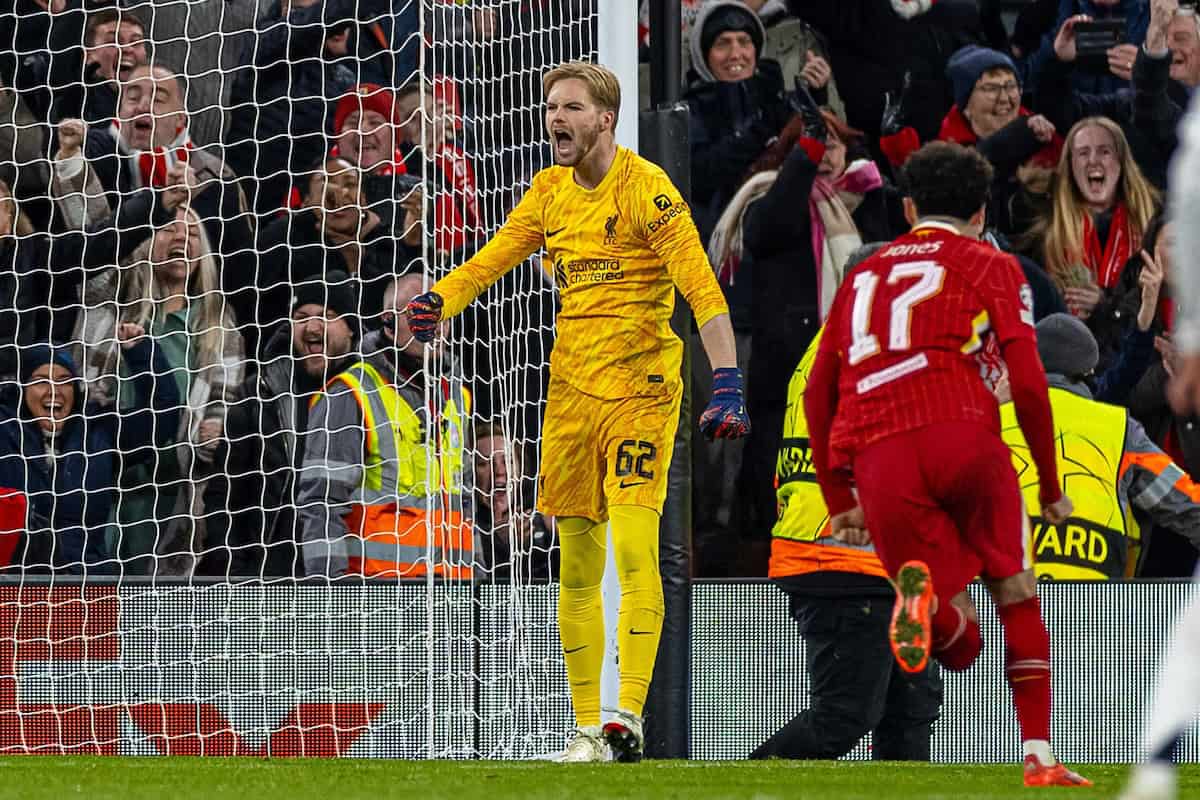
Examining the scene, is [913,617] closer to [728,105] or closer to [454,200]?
[454,200]

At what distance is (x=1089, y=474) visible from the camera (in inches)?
281

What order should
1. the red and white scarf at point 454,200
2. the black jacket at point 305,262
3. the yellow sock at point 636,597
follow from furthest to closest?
the black jacket at point 305,262 → the red and white scarf at point 454,200 → the yellow sock at point 636,597

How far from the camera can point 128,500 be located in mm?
8180

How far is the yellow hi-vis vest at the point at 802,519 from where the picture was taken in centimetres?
642

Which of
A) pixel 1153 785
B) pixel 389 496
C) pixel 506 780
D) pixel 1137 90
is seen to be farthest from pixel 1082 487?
pixel 1153 785

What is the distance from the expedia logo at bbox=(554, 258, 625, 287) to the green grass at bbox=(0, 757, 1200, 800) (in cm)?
148

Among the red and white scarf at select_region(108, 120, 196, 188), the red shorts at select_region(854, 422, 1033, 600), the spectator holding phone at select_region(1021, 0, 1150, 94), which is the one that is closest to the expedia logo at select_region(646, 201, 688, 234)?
the red shorts at select_region(854, 422, 1033, 600)

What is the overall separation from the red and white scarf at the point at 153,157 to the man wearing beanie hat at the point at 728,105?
2232 millimetres

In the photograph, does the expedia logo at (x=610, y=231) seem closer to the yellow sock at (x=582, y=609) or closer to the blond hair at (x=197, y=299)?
the yellow sock at (x=582, y=609)

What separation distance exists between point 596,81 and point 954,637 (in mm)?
2137

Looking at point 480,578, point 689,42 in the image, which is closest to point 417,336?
point 480,578

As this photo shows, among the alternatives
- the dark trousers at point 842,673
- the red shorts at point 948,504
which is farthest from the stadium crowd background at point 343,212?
the red shorts at point 948,504

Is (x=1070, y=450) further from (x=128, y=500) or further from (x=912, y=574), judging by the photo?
(x=128, y=500)

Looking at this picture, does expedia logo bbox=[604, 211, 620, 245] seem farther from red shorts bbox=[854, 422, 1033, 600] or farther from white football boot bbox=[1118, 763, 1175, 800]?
white football boot bbox=[1118, 763, 1175, 800]
